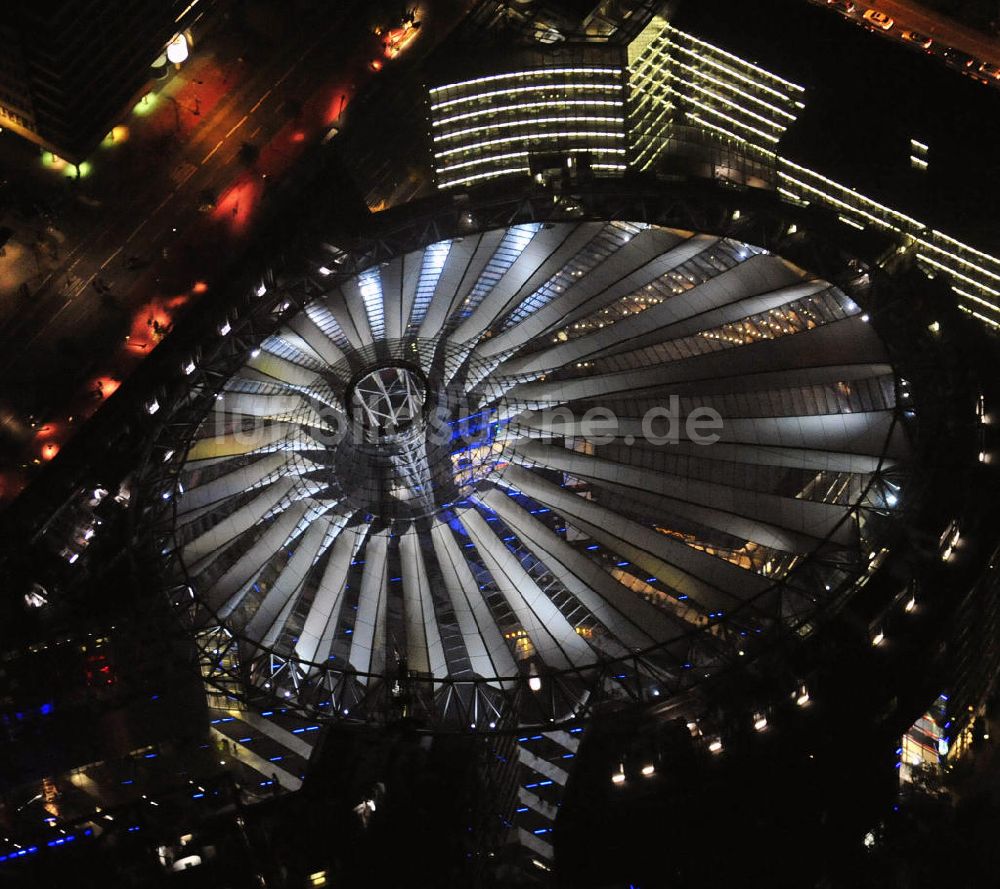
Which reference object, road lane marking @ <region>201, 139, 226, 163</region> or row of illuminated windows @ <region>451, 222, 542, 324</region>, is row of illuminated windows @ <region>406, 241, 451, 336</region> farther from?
road lane marking @ <region>201, 139, 226, 163</region>

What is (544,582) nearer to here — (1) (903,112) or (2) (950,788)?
(2) (950,788)

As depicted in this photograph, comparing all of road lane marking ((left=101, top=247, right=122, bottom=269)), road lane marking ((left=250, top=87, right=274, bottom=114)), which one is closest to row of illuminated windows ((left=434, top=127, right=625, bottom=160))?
road lane marking ((left=250, top=87, right=274, bottom=114))

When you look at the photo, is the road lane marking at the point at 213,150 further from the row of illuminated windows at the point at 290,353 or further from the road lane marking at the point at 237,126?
the row of illuminated windows at the point at 290,353

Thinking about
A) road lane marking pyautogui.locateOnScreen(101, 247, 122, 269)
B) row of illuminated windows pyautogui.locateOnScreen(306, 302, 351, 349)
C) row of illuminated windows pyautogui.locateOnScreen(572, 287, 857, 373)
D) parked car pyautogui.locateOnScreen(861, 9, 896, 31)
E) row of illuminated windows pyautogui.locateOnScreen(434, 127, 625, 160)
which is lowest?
row of illuminated windows pyautogui.locateOnScreen(572, 287, 857, 373)

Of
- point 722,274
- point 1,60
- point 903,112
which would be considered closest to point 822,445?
point 722,274

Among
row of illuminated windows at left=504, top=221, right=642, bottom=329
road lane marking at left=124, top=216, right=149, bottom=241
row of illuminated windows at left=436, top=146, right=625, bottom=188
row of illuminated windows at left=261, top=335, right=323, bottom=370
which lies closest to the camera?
→ row of illuminated windows at left=261, top=335, right=323, bottom=370

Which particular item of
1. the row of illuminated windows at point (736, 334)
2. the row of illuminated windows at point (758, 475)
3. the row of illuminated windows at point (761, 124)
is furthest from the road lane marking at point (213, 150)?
the row of illuminated windows at point (758, 475)
